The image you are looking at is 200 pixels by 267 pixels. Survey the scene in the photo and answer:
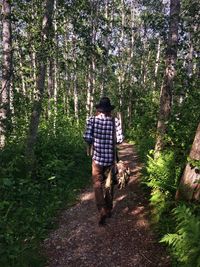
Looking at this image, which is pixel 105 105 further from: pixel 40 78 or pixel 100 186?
pixel 40 78

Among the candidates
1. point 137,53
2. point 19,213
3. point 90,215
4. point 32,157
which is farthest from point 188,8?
point 137,53

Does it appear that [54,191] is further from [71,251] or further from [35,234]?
[71,251]

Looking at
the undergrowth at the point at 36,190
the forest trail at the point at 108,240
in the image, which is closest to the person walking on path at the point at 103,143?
the forest trail at the point at 108,240

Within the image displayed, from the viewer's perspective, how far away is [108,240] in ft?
22.8

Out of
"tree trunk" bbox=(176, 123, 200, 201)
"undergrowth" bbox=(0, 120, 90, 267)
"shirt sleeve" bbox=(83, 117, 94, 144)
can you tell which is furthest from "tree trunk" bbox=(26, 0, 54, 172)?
"tree trunk" bbox=(176, 123, 200, 201)

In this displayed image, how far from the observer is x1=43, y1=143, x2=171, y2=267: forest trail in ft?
20.7

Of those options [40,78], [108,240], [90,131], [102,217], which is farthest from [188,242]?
[40,78]

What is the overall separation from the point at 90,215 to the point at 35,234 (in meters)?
1.56

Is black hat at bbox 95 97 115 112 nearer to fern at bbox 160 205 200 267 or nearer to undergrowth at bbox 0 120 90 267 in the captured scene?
undergrowth at bbox 0 120 90 267

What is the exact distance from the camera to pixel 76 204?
9320 mm

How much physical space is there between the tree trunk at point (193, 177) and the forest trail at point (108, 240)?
44.6 inches

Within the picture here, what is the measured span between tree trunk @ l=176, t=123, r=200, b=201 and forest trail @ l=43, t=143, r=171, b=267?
44.6 inches

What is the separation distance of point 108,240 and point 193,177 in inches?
83.4

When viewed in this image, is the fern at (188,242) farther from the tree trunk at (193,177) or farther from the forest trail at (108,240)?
the tree trunk at (193,177)
